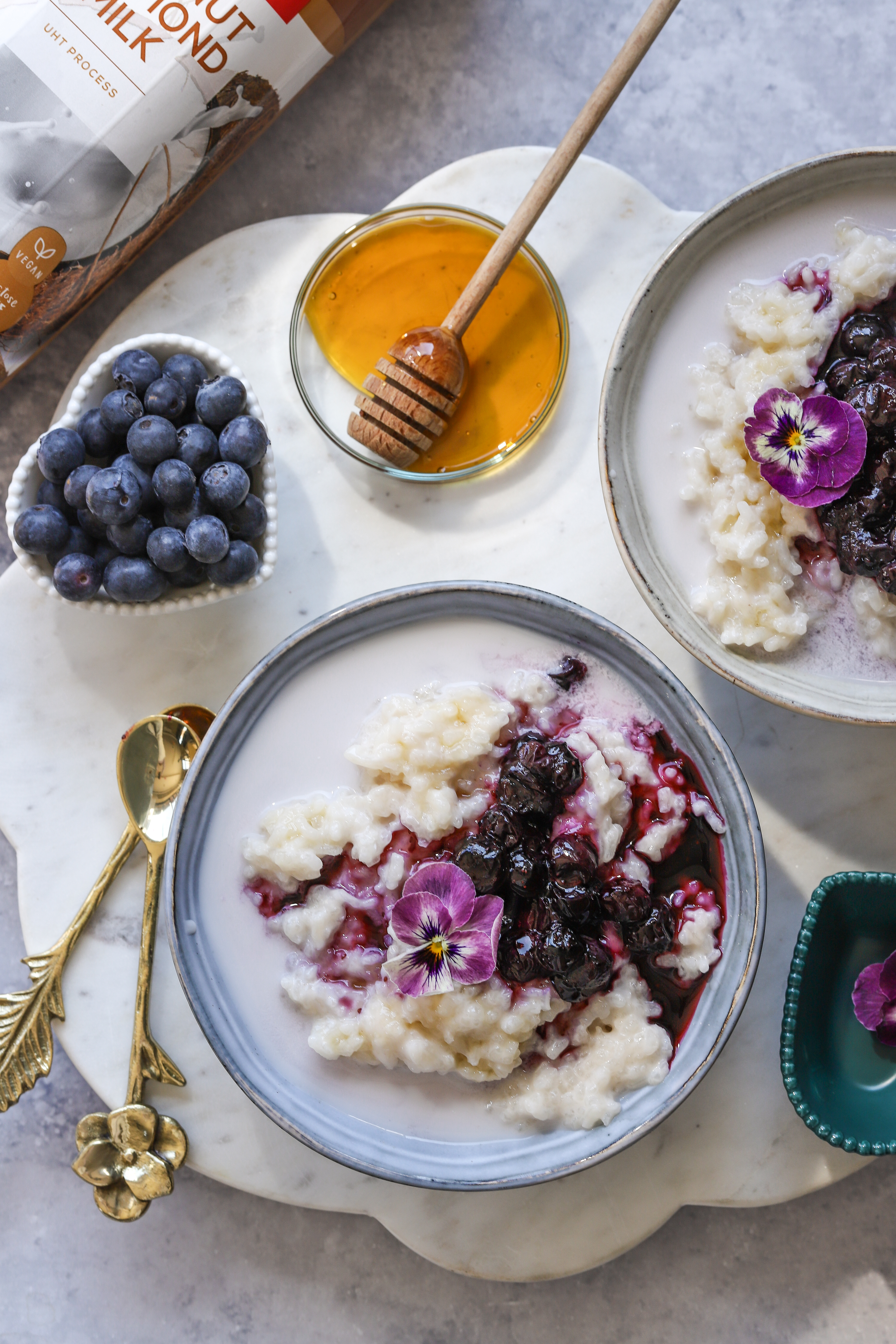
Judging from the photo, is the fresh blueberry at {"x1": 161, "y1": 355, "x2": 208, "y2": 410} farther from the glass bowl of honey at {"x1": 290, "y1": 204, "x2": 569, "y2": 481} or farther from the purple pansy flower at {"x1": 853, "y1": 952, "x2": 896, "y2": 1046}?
the purple pansy flower at {"x1": 853, "y1": 952, "x2": 896, "y2": 1046}

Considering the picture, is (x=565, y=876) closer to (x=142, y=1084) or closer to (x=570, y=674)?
(x=570, y=674)

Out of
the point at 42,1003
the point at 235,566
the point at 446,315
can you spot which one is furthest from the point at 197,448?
the point at 42,1003

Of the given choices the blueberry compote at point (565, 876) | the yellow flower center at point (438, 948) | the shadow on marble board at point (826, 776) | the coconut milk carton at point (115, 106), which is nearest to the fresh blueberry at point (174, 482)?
the coconut milk carton at point (115, 106)

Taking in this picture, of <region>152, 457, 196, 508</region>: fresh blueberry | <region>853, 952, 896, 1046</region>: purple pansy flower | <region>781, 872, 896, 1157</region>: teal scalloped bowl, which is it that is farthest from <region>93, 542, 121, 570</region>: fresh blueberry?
<region>853, 952, 896, 1046</region>: purple pansy flower

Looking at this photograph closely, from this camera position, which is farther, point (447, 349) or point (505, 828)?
point (447, 349)

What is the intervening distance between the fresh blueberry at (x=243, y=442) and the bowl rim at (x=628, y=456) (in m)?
0.43

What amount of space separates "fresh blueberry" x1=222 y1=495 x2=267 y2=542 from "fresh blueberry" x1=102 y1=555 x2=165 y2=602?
11 cm

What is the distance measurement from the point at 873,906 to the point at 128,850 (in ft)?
3.32

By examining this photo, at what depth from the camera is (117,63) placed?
1245mm

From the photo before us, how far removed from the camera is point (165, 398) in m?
1.26

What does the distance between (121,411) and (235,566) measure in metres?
0.24

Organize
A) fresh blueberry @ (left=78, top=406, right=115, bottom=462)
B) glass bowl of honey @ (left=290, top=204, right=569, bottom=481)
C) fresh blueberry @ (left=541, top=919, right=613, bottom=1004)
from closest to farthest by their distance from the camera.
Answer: fresh blueberry @ (left=541, top=919, right=613, bottom=1004) → fresh blueberry @ (left=78, top=406, right=115, bottom=462) → glass bowl of honey @ (left=290, top=204, right=569, bottom=481)

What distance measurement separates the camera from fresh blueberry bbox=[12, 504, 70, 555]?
1.25 metres

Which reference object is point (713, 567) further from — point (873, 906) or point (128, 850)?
point (128, 850)
